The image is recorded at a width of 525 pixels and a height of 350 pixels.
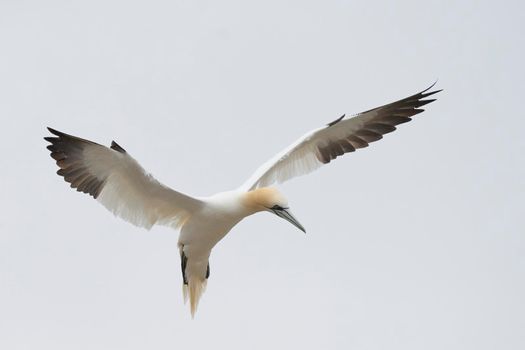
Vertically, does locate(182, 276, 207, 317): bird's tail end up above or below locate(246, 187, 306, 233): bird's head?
below

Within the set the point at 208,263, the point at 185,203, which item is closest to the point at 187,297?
the point at 208,263

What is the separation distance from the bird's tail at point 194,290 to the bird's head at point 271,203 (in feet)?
4.65

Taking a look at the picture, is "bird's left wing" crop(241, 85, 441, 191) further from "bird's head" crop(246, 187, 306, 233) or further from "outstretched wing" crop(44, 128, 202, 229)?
"outstretched wing" crop(44, 128, 202, 229)

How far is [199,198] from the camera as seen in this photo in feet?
43.4

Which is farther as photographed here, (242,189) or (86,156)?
(242,189)

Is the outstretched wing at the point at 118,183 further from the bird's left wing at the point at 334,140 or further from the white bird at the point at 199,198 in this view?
the bird's left wing at the point at 334,140

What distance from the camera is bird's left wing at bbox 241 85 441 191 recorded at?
45.8 ft

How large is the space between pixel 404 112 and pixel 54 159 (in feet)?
13.4

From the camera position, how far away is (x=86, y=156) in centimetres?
1259

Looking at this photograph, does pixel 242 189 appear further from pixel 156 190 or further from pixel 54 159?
pixel 54 159

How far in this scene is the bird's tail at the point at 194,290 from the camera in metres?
14.1

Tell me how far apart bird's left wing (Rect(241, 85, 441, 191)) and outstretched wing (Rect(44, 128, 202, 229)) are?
1.01 m

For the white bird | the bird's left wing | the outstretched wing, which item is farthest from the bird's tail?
the bird's left wing

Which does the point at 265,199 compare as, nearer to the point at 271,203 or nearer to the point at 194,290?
the point at 271,203
